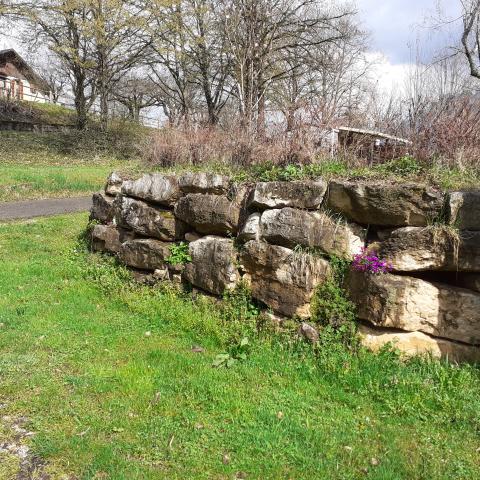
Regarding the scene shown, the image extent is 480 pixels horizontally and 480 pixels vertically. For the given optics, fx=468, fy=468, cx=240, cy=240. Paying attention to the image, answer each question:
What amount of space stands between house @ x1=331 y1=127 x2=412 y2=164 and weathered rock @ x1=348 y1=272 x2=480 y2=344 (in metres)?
1.76

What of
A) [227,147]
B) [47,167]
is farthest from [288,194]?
[47,167]

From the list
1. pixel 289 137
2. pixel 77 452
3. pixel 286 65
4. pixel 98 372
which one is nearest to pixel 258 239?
pixel 289 137

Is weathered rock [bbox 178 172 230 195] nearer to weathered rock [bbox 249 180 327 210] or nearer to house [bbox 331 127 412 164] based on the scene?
weathered rock [bbox 249 180 327 210]

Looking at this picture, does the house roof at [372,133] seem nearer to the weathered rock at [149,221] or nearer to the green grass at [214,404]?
the weathered rock at [149,221]

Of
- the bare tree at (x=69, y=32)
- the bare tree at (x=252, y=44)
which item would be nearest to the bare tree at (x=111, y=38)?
the bare tree at (x=69, y=32)

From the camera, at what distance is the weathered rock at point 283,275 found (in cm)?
457

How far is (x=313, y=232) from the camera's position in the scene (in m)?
4.64

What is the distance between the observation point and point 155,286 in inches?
238

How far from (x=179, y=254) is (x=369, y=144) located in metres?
2.67

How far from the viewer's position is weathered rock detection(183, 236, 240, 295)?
5.12 meters

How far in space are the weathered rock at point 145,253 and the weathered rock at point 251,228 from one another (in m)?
1.34

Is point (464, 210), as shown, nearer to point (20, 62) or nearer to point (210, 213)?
point (210, 213)

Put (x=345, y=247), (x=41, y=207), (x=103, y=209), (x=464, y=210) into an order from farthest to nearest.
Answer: (x=41, y=207) → (x=103, y=209) → (x=345, y=247) → (x=464, y=210)

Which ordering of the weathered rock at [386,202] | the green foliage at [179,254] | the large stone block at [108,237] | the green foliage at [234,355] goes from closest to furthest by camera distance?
the weathered rock at [386,202] < the green foliage at [234,355] < the green foliage at [179,254] < the large stone block at [108,237]
